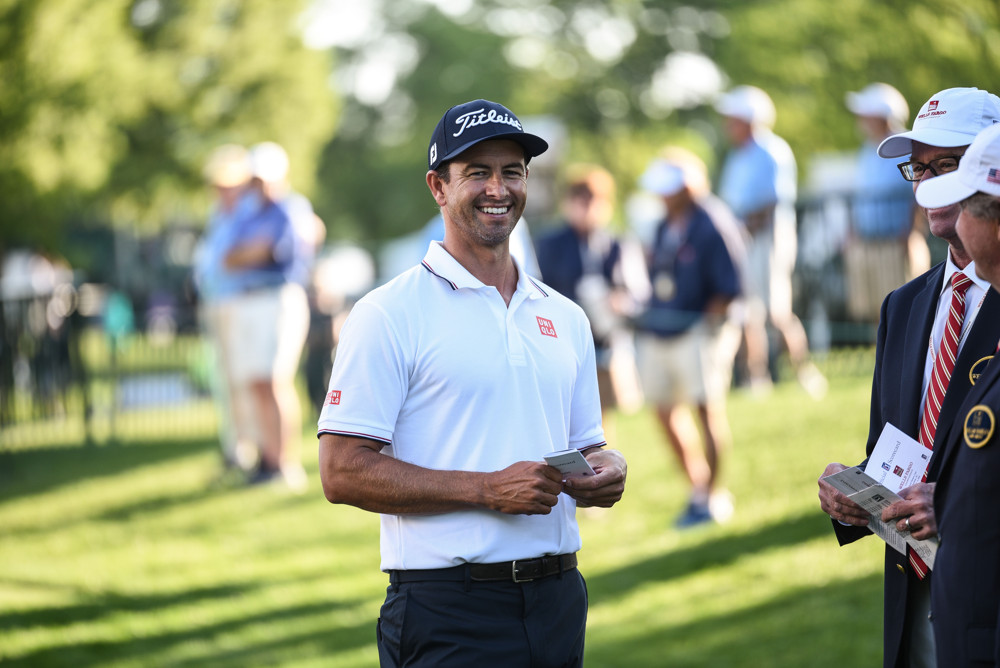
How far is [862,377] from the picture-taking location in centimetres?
1278

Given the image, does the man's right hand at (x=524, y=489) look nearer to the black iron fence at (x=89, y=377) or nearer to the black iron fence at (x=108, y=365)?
the black iron fence at (x=108, y=365)

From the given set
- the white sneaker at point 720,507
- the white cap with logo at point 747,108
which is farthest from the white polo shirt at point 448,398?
the white cap with logo at point 747,108

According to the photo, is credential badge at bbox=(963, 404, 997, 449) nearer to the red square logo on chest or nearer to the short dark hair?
the short dark hair

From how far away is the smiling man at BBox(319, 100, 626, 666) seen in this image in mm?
3492

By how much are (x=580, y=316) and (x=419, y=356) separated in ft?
2.36

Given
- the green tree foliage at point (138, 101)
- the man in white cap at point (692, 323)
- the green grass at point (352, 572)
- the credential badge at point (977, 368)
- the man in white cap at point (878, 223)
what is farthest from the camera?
the green tree foliage at point (138, 101)

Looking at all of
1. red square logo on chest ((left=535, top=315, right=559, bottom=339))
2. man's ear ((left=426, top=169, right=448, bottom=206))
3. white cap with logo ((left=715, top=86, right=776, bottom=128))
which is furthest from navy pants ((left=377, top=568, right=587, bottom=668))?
white cap with logo ((left=715, top=86, right=776, bottom=128))

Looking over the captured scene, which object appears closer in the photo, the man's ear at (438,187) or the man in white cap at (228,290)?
the man's ear at (438,187)

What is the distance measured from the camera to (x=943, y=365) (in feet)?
11.1

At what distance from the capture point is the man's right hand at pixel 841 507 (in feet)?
11.5

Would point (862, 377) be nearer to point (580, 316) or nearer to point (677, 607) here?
point (677, 607)

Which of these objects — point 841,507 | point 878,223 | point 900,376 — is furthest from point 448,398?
point 878,223

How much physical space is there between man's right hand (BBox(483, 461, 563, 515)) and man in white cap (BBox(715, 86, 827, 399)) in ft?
29.5

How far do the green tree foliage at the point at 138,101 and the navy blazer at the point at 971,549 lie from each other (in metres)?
12.8
